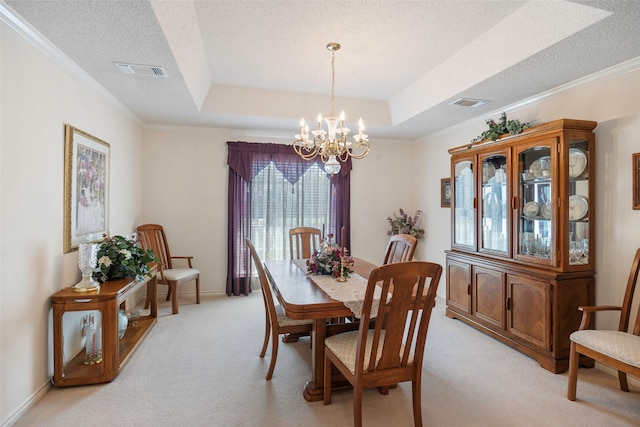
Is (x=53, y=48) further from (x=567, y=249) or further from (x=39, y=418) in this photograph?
(x=567, y=249)

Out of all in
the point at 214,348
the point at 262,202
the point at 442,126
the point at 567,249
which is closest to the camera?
the point at 567,249

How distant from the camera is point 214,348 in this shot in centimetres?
314

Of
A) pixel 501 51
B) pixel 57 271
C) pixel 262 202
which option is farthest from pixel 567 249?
pixel 57 271

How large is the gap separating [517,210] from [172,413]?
3.23 meters

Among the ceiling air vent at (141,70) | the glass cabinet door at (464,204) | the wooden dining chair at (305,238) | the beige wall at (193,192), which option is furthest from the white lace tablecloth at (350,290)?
the beige wall at (193,192)

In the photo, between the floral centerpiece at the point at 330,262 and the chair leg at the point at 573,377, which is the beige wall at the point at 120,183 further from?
the floral centerpiece at the point at 330,262

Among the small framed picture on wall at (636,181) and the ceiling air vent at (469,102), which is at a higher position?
the ceiling air vent at (469,102)

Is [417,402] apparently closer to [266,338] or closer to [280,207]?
[266,338]

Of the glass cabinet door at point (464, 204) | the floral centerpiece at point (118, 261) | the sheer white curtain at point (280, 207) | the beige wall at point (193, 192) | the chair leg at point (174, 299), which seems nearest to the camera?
the floral centerpiece at point (118, 261)

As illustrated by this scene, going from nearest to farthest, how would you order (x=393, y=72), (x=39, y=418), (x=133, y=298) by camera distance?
(x=39, y=418) → (x=393, y=72) → (x=133, y=298)

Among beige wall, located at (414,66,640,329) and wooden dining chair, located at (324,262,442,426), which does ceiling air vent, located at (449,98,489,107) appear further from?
wooden dining chair, located at (324,262,442,426)

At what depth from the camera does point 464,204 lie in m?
3.95

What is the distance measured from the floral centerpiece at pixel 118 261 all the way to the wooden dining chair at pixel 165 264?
1.08 meters

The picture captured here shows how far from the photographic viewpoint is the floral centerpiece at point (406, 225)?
17.3 feet
